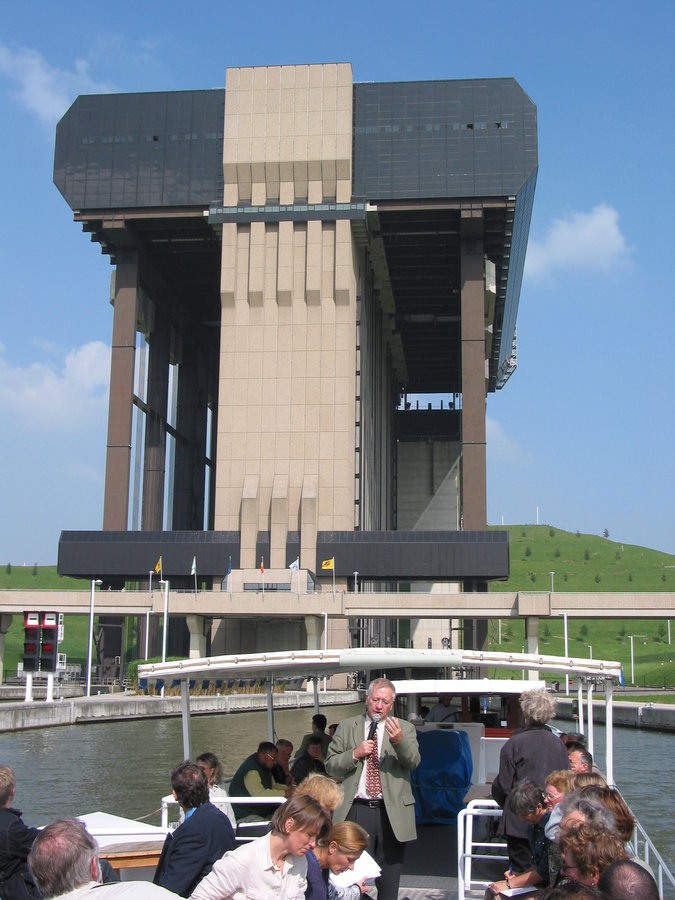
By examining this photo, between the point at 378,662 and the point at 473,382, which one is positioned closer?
the point at 378,662

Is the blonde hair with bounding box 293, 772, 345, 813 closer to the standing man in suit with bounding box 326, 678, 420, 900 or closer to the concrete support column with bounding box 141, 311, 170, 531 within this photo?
the standing man in suit with bounding box 326, 678, 420, 900

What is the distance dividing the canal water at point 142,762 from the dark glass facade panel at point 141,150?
41.3m

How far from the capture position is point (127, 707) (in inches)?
1982

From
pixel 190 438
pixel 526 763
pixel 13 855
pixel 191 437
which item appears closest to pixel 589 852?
pixel 526 763

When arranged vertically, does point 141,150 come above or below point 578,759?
above

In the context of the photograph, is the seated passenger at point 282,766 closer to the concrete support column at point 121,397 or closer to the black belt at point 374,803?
A: the black belt at point 374,803

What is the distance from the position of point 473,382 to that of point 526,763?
70.6 meters

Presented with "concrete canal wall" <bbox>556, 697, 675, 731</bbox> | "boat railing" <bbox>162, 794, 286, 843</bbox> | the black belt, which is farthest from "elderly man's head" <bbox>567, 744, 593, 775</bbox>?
"concrete canal wall" <bbox>556, 697, 675, 731</bbox>

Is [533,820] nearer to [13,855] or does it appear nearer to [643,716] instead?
[13,855]

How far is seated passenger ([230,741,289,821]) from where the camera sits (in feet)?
37.2

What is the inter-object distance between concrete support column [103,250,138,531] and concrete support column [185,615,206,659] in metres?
9.00

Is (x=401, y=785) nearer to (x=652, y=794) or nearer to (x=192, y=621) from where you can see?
(x=652, y=794)

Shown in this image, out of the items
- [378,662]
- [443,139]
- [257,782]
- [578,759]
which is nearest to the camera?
[578,759]

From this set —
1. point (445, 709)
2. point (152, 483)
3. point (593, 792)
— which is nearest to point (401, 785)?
point (593, 792)
